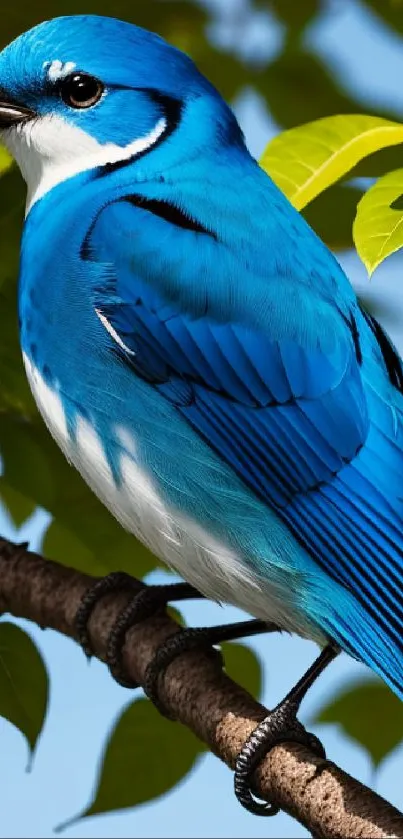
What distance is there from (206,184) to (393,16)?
111 cm

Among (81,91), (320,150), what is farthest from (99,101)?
(320,150)

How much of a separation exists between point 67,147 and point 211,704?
1.03 metres

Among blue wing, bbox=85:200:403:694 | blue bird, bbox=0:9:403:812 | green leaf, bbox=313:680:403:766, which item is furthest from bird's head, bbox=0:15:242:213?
green leaf, bbox=313:680:403:766

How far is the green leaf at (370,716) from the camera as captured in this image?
3.00m

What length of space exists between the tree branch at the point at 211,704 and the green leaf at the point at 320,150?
84 cm

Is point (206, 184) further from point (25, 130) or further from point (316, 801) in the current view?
point (316, 801)

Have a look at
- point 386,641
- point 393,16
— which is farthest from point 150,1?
point 386,641

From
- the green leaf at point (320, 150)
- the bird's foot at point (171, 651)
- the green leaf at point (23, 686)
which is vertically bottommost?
the green leaf at point (23, 686)

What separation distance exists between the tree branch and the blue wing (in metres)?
0.22

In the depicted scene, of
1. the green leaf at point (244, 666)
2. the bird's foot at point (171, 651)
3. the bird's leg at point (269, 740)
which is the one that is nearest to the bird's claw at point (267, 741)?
the bird's leg at point (269, 740)

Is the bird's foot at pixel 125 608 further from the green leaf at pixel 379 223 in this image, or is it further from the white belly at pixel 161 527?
the green leaf at pixel 379 223

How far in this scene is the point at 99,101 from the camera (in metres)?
2.86

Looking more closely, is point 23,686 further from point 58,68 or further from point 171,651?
point 58,68

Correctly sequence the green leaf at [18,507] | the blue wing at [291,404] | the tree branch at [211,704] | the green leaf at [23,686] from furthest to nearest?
the green leaf at [18,507] → the green leaf at [23,686] → the blue wing at [291,404] → the tree branch at [211,704]
